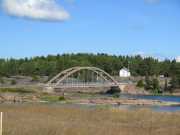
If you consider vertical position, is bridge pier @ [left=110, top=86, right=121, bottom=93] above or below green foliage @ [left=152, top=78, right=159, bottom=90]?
below

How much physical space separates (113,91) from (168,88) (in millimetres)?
17988

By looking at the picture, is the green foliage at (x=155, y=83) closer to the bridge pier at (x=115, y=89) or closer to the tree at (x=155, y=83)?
the tree at (x=155, y=83)

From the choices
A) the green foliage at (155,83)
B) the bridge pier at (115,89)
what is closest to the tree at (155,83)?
the green foliage at (155,83)

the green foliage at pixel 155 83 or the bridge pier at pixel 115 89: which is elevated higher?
the green foliage at pixel 155 83

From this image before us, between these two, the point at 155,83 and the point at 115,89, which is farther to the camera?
the point at 115,89

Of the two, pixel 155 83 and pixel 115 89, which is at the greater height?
pixel 155 83

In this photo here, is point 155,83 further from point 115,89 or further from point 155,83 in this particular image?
point 115,89

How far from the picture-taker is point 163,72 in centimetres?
12619

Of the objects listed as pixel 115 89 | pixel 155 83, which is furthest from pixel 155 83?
pixel 115 89

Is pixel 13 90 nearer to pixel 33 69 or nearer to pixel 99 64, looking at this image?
pixel 33 69

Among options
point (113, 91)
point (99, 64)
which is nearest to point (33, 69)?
point (99, 64)

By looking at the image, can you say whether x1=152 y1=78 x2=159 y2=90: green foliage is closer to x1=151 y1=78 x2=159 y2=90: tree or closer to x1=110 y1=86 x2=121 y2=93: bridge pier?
x1=151 y1=78 x2=159 y2=90: tree

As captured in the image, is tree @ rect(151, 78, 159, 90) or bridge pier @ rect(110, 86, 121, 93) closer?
tree @ rect(151, 78, 159, 90)

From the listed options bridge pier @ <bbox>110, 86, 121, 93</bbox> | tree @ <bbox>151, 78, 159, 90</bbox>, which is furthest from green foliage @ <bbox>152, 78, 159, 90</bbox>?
bridge pier @ <bbox>110, 86, 121, 93</bbox>
